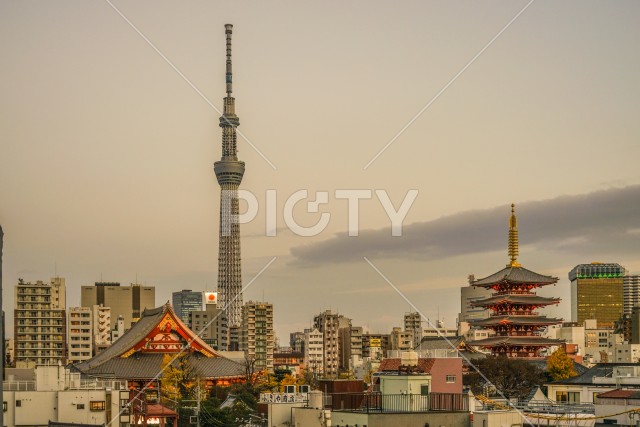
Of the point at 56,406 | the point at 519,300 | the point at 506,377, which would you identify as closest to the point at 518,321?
the point at 519,300

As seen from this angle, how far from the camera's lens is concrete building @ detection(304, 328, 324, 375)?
16400cm

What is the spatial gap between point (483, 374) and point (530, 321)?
32.2m

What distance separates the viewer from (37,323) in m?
127

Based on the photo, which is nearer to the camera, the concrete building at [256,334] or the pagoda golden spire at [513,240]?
the pagoda golden spire at [513,240]

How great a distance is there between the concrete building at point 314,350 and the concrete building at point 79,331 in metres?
36.6

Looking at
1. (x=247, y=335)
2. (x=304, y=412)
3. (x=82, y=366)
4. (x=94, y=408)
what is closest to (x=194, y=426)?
(x=94, y=408)

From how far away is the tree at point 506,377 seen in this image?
80750 mm

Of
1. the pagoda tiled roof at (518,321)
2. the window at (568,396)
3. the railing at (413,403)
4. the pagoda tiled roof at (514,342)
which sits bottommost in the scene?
the window at (568,396)

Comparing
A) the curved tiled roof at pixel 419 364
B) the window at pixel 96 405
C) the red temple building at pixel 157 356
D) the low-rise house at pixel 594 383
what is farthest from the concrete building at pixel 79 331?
the window at pixel 96 405

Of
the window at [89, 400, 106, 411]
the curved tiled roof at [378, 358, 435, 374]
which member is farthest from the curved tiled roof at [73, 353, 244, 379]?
the window at [89, 400, 106, 411]

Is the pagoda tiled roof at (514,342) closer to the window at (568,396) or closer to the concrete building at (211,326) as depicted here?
the window at (568,396)

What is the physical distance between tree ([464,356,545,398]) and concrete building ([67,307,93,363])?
62.9 m

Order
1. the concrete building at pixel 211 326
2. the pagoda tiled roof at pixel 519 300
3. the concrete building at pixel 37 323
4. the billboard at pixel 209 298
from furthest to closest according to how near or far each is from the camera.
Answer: the billboard at pixel 209 298 → the concrete building at pixel 211 326 → the concrete building at pixel 37 323 → the pagoda tiled roof at pixel 519 300

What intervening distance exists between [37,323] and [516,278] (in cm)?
5311
